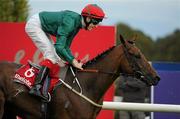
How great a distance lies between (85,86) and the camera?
899cm

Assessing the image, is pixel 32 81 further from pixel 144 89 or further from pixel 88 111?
pixel 144 89

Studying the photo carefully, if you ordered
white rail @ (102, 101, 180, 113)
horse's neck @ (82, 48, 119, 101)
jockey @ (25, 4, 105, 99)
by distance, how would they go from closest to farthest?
jockey @ (25, 4, 105, 99), horse's neck @ (82, 48, 119, 101), white rail @ (102, 101, 180, 113)

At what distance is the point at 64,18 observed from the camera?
349 inches

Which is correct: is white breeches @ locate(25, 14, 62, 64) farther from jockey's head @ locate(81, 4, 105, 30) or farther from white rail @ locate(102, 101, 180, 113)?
white rail @ locate(102, 101, 180, 113)

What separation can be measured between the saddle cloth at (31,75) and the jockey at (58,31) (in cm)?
9

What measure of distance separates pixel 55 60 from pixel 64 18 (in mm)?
600

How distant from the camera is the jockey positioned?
876cm

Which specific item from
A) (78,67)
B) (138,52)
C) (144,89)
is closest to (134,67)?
(138,52)

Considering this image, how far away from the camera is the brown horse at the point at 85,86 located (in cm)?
884

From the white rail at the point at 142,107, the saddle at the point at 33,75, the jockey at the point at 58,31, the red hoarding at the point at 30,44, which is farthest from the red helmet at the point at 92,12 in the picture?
the red hoarding at the point at 30,44

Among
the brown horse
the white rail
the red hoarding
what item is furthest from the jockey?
the red hoarding

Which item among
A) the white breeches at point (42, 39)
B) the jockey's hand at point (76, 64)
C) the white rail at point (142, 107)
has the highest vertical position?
the white breeches at point (42, 39)

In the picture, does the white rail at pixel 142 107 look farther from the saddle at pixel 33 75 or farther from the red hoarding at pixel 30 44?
the saddle at pixel 33 75

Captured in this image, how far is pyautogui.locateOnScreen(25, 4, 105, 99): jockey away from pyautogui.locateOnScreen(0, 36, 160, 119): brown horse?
0.21 m
